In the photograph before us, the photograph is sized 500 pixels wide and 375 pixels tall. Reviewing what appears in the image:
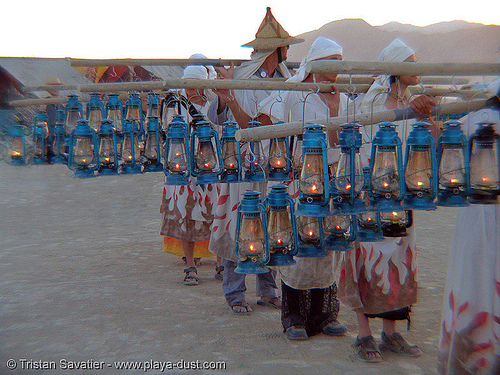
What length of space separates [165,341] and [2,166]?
1310 cm

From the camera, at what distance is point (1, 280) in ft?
19.6

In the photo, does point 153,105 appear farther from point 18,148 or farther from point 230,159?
point 230,159

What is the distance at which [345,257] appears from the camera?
3762 mm

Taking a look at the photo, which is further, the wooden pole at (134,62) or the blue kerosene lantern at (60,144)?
the blue kerosene lantern at (60,144)

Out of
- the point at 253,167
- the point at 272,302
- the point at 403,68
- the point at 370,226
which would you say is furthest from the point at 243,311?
the point at 403,68

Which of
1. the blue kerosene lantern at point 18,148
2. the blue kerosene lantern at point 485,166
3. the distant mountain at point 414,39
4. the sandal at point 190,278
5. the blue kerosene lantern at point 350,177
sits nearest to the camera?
the blue kerosene lantern at point 485,166

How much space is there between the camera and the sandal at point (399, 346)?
379 cm

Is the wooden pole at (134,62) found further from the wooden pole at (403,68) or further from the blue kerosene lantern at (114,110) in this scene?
the wooden pole at (403,68)

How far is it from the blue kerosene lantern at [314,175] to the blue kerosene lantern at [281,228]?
177 mm

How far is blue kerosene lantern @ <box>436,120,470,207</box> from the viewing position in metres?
2.45

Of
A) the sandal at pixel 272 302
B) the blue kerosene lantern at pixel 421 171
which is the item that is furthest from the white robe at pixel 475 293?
the sandal at pixel 272 302

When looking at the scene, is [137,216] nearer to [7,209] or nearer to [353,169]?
[7,209]

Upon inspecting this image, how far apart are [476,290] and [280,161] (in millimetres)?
1381

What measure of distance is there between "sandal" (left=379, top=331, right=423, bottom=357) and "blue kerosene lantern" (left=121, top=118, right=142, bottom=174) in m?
2.16
